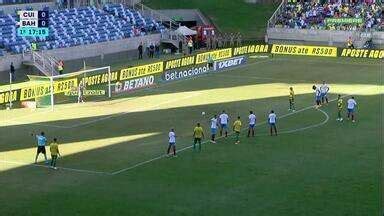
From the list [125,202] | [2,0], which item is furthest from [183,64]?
[125,202]

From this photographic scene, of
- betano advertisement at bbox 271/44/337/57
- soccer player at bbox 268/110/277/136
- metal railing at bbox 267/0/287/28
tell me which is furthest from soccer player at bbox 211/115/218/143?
metal railing at bbox 267/0/287/28

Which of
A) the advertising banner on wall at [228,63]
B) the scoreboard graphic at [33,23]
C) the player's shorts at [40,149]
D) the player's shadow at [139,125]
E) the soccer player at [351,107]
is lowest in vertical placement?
the player's shadow at [139,125]

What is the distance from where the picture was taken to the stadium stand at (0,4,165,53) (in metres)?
67.8

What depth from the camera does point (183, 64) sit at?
68.8m

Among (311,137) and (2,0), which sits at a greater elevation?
(2,0)

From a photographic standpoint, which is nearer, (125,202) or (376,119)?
(125,202)

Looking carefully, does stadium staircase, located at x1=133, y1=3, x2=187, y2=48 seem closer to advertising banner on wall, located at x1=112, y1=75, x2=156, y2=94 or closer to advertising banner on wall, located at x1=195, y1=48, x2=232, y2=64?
advertising banner on wall, located at x1=195, y1=48, x2=232, y2=64

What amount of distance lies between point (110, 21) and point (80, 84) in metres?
27.6

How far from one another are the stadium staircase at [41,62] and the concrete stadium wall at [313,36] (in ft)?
104

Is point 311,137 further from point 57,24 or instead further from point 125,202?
point 57,24

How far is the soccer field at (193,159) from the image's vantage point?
29.0 metres

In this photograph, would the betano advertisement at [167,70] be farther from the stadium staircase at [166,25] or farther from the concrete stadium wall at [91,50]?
the stadium staircase at [166,25]

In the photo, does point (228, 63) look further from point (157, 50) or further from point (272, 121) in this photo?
point (272, 121)

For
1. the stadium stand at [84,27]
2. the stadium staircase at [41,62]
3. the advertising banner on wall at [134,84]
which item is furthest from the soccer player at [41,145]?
the stadium stand at [84,27]
